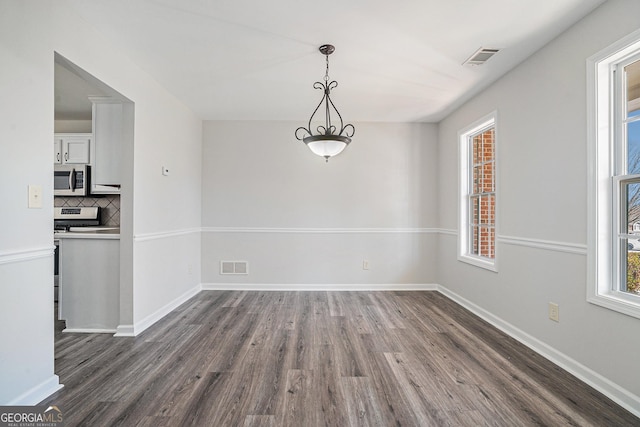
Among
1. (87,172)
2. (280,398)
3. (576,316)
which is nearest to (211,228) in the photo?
(87,172)

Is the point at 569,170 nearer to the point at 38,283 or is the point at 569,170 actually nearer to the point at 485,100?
the point at 485,100

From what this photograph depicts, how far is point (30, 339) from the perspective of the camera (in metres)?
1.79

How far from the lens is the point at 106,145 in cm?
298

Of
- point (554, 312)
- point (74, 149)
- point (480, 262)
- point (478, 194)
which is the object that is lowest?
point (554, 312)

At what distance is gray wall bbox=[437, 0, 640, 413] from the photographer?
6.36ft

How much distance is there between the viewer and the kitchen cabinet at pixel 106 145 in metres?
2.94

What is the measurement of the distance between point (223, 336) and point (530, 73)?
366 cm

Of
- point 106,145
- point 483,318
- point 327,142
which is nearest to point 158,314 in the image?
point 106,145

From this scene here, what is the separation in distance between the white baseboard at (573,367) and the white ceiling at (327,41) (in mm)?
2454

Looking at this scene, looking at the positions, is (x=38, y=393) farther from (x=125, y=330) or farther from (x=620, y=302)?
(x=620, y=302)

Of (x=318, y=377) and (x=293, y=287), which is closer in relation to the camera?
(x=318, y=377)

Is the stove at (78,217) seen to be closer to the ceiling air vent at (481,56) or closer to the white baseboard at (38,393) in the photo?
the white baseboard at (38,393)
